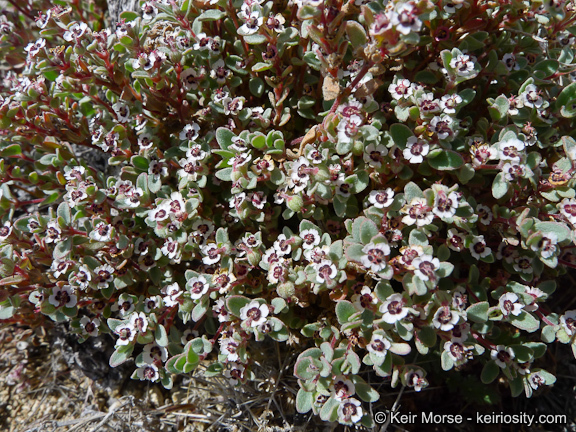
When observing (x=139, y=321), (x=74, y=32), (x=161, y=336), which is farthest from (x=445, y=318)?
(x=74, y=32)

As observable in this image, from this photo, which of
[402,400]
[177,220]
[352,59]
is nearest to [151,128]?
[177,220]

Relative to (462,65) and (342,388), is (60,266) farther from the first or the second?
(462,65)

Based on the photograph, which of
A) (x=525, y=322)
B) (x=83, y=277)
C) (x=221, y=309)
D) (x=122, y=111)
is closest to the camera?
(x=525, y=322)

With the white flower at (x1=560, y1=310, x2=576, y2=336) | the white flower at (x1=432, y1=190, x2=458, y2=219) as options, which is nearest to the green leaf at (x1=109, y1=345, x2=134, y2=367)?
the white flower at (x1=432, y1=190, x2=458, y2=219)

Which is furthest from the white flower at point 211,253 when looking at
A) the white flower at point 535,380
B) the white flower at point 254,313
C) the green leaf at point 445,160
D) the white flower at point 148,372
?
the white flower at point 535,380

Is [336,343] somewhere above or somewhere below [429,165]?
below

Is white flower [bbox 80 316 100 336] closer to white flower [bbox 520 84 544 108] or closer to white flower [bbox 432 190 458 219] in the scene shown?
white flower [bbox 432 190 458 219]

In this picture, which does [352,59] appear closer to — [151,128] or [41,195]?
[151,128]
